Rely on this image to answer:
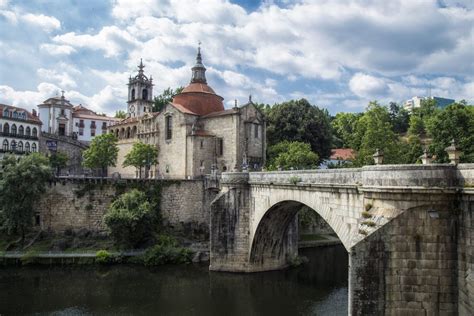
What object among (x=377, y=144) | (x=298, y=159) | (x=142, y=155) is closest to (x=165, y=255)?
(x=298, y=159)

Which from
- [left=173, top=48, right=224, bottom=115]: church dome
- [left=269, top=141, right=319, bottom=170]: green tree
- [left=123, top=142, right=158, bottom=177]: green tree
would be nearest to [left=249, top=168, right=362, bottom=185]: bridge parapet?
[left=269, top=141, right=319, bottom=170]: green tree

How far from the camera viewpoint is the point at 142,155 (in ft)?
171

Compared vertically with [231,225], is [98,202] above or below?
above

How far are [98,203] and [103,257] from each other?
824 cm

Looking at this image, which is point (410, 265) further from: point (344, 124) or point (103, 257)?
point (344, 124)

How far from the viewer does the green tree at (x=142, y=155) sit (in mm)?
51938

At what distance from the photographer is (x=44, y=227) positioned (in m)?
41.2

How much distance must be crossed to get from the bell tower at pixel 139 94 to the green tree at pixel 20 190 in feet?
129

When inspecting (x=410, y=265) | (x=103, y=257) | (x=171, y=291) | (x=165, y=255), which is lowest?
(x=171, y=291)

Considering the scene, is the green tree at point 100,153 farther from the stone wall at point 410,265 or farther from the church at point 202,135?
the stone wall at point 410,265

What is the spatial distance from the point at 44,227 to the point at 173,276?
17.5 m

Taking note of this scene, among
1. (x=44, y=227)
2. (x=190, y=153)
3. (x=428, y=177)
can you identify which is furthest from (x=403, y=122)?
(x=428, y=177)

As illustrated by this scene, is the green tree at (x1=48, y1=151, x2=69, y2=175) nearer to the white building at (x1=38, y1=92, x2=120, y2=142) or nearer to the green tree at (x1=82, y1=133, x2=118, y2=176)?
the green tree at (x1=82, y1=133, x2=118, y2=176)

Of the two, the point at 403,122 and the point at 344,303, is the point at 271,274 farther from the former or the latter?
the point at 403,122
